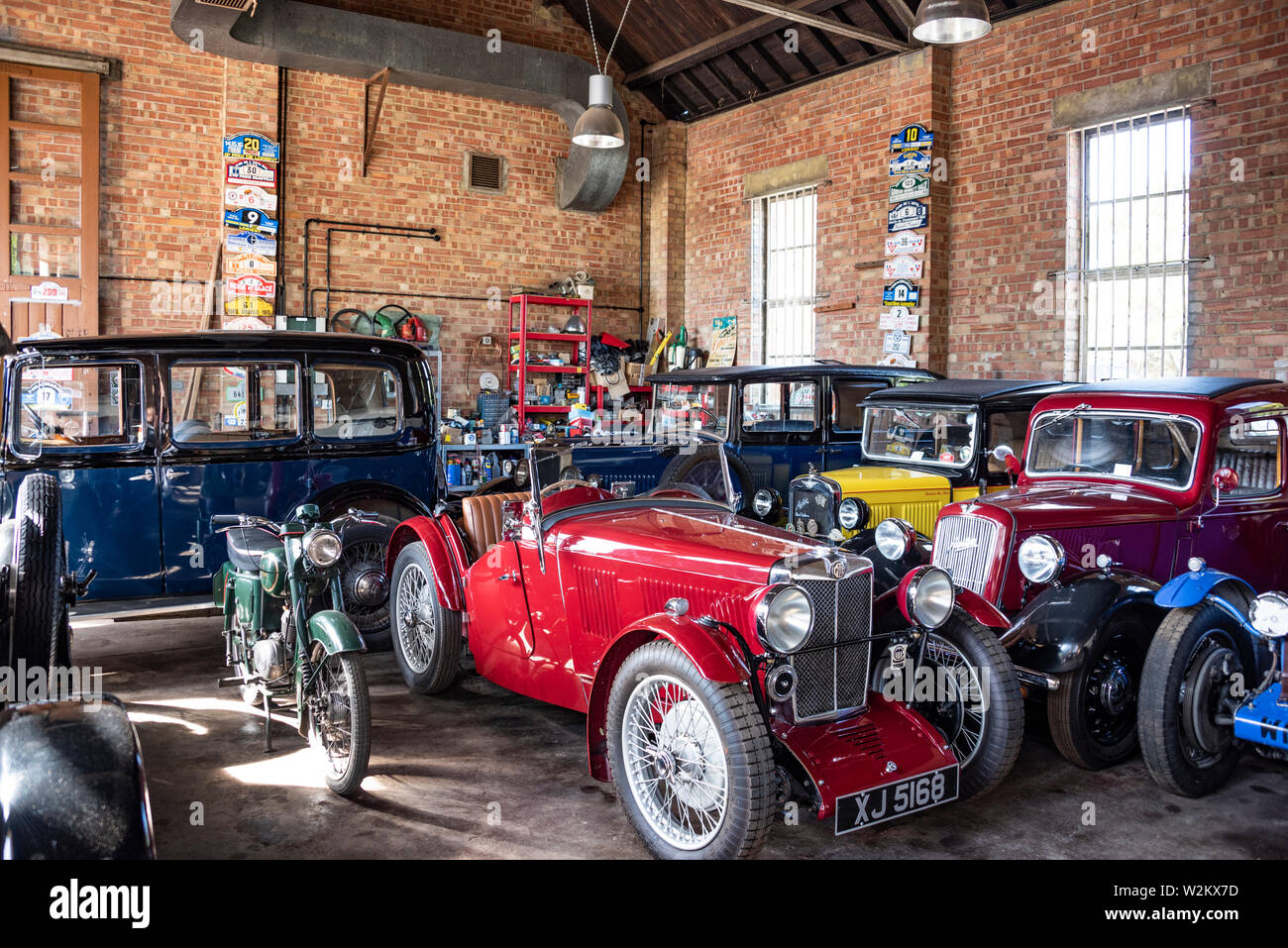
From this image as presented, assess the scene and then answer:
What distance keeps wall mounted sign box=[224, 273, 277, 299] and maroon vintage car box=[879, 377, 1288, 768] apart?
792 centimetres

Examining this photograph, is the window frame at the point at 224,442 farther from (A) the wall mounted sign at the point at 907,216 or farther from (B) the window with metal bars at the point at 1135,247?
(B) the window with metal bars at the point at 1135,247

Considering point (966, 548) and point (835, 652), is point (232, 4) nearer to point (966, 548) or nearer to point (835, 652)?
point (966, 548)

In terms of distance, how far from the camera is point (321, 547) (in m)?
3.82

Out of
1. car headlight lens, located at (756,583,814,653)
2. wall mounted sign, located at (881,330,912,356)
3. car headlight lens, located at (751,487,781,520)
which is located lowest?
car headlight lens, located at (756,583,814,653)

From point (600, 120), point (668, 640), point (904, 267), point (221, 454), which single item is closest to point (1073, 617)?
point (668, 640)

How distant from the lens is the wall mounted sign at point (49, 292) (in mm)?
9391

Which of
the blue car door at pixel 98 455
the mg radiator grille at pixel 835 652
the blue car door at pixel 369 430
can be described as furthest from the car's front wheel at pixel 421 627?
the mg radiator grille at pixel 835 652

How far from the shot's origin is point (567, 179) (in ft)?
39.5

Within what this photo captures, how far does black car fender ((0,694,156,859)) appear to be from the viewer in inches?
67.8

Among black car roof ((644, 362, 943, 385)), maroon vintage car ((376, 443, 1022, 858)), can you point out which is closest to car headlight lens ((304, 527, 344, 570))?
maroon vintage car ((376, 443, 1022, 858))

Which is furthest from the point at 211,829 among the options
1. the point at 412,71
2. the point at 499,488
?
the point at 412,71

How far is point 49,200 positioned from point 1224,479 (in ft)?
33.3

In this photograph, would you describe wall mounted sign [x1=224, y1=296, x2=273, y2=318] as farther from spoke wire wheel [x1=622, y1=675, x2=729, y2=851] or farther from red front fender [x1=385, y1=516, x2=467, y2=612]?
spoke wire wheel [x1=622, y1=675, x2=729, y2=851]
